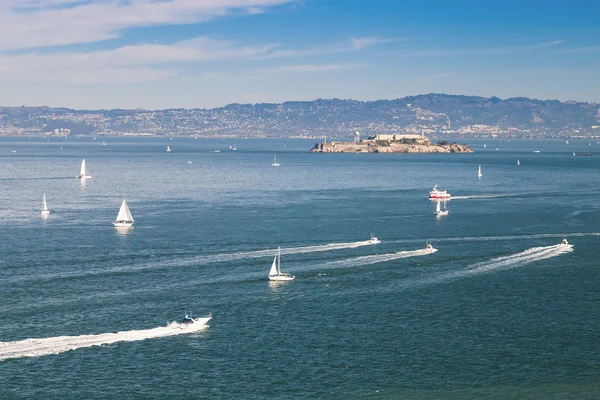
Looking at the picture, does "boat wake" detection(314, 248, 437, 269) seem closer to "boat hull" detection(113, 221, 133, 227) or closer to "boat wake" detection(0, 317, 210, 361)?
"boat wake" detection(0, 317, 210, 361)

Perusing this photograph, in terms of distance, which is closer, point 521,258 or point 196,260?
point 196,260

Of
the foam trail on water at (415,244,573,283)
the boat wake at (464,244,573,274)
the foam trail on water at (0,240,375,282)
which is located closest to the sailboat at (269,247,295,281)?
the foam trail on water at (0,240,375,282)

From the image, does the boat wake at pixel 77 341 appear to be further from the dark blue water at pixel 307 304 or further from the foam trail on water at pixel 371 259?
the foam trail on water at pixel 371 259

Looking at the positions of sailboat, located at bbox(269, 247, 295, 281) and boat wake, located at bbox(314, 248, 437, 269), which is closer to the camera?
sailboat, located at bbox(269, 247, 295, 281)

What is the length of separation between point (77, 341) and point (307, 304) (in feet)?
67.7

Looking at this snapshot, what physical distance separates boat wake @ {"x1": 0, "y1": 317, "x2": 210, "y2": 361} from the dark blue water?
398mm

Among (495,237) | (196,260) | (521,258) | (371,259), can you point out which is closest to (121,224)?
(196,260)

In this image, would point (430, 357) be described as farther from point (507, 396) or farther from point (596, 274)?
point (596, 274)

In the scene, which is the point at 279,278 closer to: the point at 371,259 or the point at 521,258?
the point at 371,259

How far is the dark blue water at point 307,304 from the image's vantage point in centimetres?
5138

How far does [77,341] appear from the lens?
56750 millimetres

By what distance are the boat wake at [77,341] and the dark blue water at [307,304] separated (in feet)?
1.31

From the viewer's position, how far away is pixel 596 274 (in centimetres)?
8088

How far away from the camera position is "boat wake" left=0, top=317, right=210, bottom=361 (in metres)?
54.5
